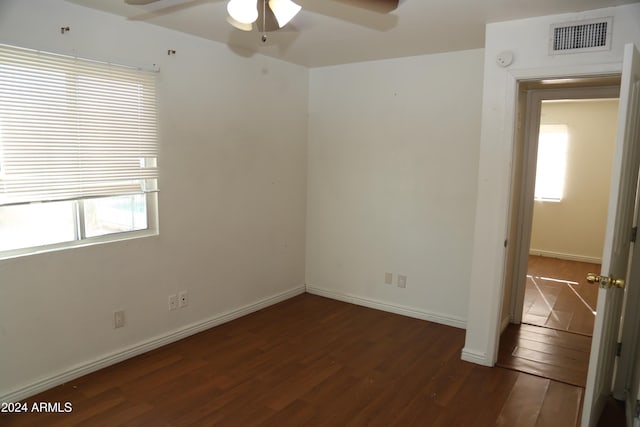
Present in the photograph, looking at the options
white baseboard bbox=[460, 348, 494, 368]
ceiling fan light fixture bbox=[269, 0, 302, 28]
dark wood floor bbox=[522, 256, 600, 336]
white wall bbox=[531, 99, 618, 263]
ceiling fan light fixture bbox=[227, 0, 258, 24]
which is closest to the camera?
ceiling fan light fixture bbox=[227, 0, 258, 24]

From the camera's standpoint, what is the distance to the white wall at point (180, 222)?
2.60 m

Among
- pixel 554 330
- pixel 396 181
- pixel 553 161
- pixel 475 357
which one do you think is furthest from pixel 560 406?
pixel 553 161

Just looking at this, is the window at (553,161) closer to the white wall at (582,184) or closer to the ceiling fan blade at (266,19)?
the white wall at (582,184)

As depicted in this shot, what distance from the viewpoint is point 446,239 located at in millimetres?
3881

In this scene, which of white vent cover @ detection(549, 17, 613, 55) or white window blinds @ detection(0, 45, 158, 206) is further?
white vent cover @ detection(549, 17, 613, 55)

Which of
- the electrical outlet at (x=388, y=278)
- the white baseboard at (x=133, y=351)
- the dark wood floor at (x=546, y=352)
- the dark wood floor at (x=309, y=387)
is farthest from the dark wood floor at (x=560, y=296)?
the white baseboard at (x=133, y=351)

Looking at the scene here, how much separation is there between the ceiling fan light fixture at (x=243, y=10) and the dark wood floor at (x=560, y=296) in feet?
12.3

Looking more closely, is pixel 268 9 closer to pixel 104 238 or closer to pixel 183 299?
pixel 104 238

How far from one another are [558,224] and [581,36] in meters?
4.57

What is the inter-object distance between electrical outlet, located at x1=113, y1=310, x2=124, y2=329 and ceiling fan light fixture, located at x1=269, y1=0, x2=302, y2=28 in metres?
2.32

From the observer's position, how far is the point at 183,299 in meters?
3.51

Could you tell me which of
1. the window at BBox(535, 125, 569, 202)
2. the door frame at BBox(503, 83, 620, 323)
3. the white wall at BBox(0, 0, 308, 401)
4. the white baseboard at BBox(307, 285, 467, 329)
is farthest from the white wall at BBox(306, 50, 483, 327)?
the window at BBox(535, 125, 569, 202)

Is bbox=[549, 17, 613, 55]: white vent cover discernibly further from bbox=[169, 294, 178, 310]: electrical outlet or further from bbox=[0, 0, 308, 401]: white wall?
bbox=[169, 294, 178, 310]: electrical outlet

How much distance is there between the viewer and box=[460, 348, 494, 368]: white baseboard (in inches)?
125
